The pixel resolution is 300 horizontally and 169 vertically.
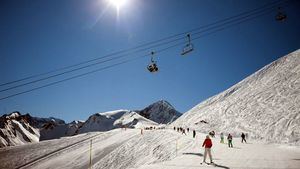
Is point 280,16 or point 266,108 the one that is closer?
point 280,16

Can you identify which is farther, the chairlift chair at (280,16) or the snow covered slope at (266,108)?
the snow covered slope at (266,108)

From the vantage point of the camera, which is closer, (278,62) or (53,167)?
(53,167)

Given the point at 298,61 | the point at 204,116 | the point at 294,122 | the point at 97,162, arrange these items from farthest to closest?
the point at 298,61
the point at 204,116
the point at 294,122
the point at 97,162

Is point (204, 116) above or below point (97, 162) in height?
above

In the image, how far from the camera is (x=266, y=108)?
71562 millimetres

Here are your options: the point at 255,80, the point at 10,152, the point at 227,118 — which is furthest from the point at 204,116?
the point at 10,152

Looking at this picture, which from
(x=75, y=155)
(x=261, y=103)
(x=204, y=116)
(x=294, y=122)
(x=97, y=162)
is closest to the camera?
(x=97, y=162)

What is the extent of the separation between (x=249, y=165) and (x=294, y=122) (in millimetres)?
43898

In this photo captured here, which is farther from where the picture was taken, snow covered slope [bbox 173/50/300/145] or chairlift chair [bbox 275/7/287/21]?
snow covered slope [bbox 173/50/300/145]

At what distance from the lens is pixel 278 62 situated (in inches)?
4464

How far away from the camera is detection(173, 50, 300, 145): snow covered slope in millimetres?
54562

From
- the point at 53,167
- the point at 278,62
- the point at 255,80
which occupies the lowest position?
the point at 53,167

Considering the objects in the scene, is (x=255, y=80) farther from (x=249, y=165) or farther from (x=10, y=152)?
(x=249, y=165)

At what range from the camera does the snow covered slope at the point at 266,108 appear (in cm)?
5456
